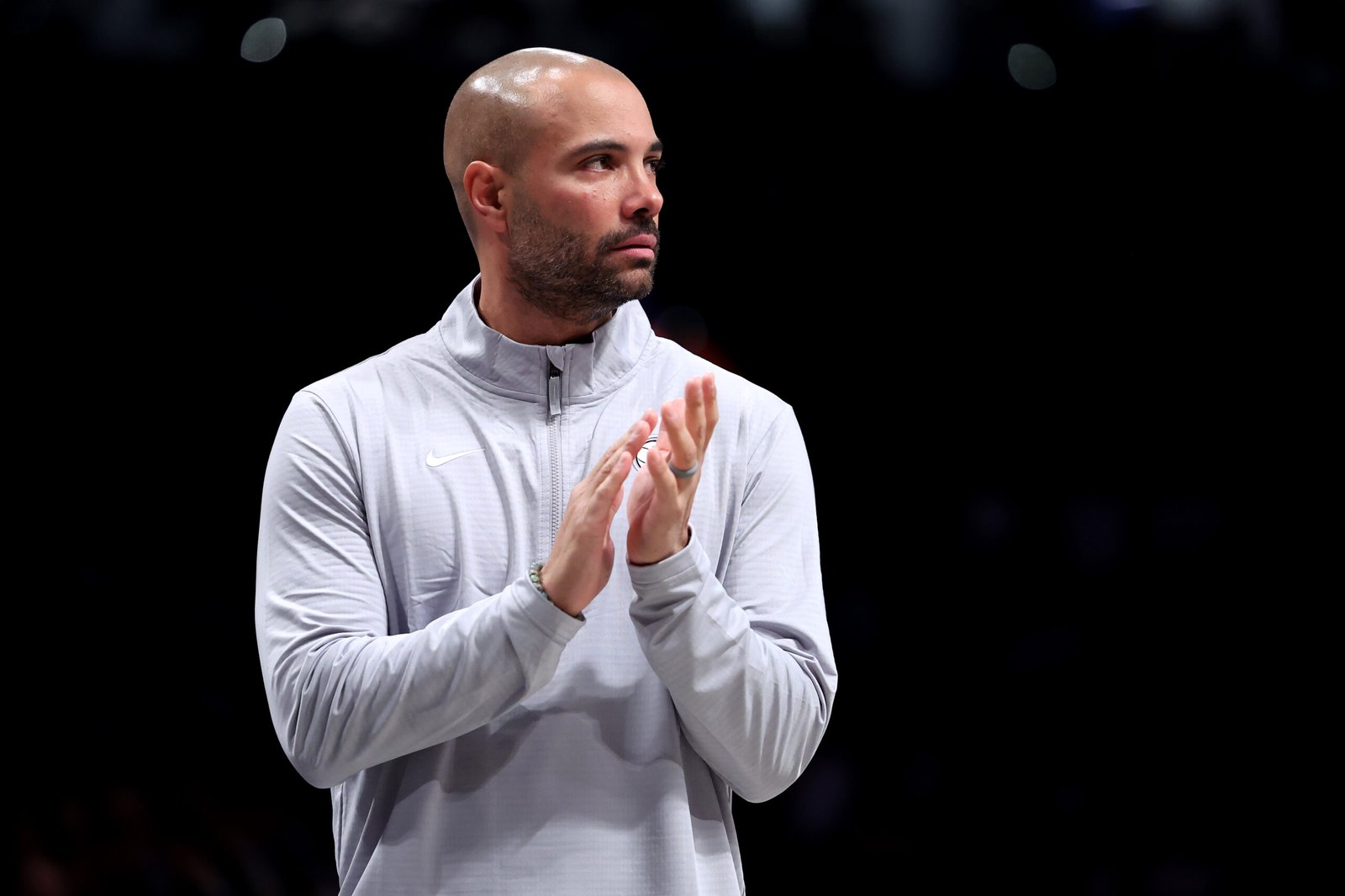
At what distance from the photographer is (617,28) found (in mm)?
2326

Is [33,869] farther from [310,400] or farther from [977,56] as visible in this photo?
[977,56]

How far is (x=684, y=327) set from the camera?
2367 millimetres

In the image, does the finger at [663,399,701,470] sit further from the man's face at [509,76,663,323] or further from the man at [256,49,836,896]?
the man's face at [509,76,663,323]

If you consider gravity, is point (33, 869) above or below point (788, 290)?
below

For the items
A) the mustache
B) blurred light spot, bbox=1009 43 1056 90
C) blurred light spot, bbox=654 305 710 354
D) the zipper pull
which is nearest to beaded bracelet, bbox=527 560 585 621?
the zipper pull

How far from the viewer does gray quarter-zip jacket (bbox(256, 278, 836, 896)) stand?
4.10 ft

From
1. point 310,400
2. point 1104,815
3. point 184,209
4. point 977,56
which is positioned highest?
point 977,56

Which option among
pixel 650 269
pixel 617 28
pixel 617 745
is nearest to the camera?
pixel 617 745

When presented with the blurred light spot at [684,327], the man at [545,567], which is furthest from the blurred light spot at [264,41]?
the man at [545,567]

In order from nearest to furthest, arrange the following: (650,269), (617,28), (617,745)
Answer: (617,745), (650,269), (617,28)

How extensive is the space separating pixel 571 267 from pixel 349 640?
16.0 inches

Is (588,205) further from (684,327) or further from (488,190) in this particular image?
(684,327)

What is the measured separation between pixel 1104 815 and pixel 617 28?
1466 mm

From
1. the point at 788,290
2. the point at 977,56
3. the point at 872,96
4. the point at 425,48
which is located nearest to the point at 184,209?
the point at 425,48
